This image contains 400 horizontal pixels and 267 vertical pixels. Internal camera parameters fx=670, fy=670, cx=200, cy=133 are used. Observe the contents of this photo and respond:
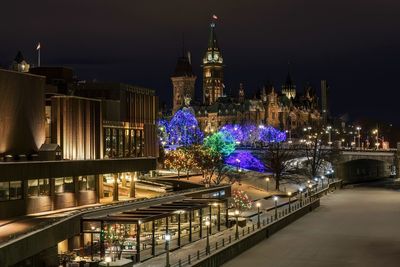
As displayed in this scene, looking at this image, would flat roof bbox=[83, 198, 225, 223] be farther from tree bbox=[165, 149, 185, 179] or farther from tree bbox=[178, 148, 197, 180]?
tree bbox=[165, 149, 185, 179]

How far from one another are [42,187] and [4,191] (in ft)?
15.4

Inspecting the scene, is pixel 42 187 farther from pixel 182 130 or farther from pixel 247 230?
pixel 182 130

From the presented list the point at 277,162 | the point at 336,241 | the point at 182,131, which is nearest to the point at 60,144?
the point at 336,241

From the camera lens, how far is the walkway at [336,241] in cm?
4662

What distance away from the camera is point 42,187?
4831 centimetres

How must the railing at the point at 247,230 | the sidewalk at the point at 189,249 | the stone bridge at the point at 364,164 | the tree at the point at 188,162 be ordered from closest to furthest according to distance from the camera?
the sidewalk at the point at 189,249 < the railing at the point at 247,230 < the tree at the point at 188,162 < the stone bridge at the point at 364,164

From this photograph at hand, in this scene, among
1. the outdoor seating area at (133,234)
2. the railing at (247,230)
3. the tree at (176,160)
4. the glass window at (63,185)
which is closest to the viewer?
the outdoor seating area at (133,234)

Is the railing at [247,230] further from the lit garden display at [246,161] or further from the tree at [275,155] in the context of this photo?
the lit garden display at [246,161]

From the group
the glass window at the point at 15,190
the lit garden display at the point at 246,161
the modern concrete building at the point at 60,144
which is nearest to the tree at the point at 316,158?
the lit garden display at the point at 246,161

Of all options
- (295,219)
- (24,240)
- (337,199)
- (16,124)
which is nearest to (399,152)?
(337,199)

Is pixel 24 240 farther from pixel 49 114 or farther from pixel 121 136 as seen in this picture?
pixel 121 136

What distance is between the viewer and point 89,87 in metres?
71.4

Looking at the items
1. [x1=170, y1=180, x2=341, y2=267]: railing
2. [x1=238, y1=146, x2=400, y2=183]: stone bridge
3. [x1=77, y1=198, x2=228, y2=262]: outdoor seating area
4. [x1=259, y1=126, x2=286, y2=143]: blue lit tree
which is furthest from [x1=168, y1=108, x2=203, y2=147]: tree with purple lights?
[x1=77, y1=198, x2=228, y2=262]: outdoor seating area

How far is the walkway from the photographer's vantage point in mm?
46625
